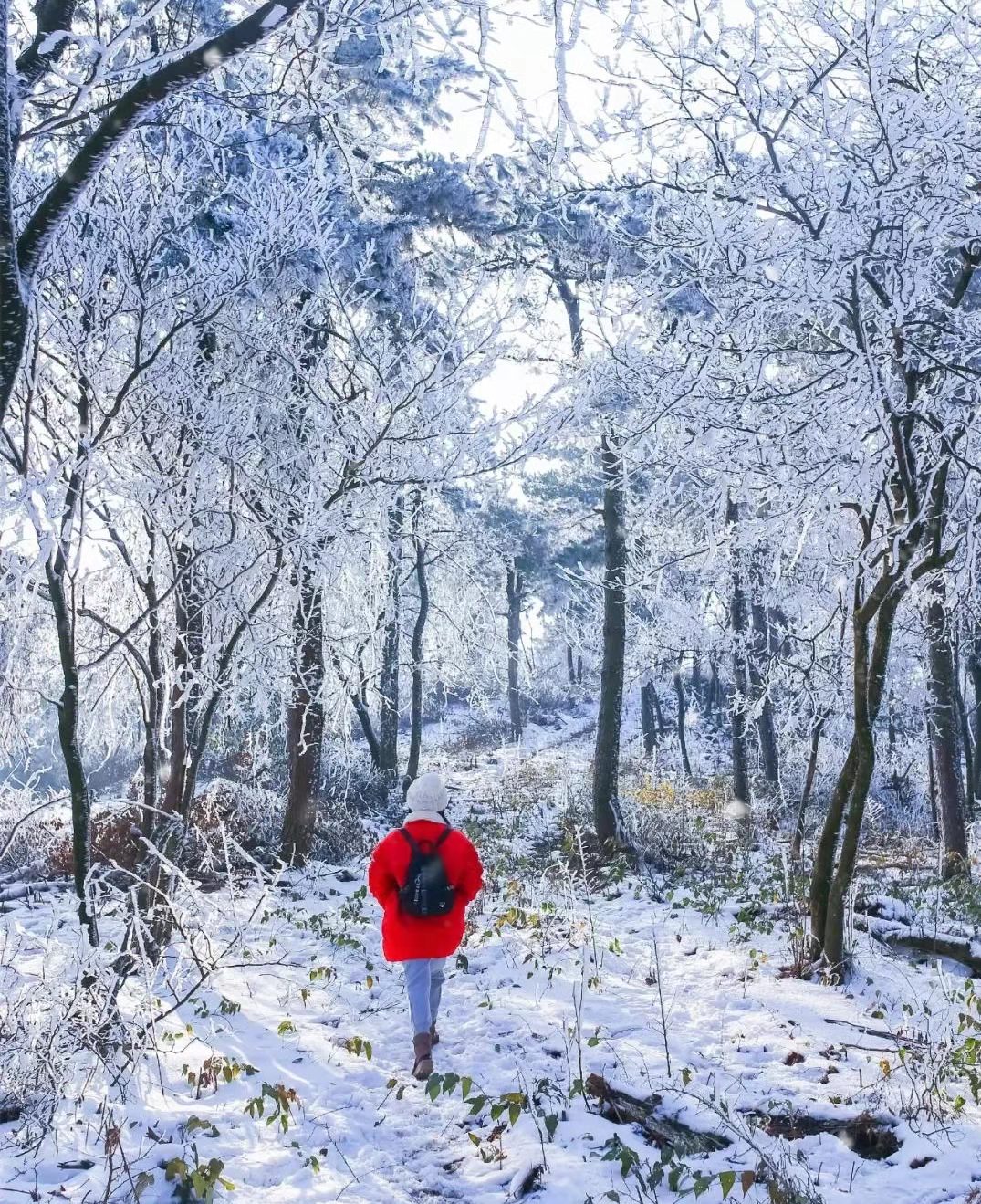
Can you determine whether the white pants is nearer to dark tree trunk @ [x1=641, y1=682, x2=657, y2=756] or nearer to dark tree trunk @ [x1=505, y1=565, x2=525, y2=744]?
dark tree trunk @ [x1=641, y1=682, x2=657, y2=756]

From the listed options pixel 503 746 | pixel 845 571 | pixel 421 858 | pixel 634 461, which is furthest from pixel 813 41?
pixel 503 746

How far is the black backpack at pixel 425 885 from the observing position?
4.91 m

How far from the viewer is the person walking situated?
4.90 metres

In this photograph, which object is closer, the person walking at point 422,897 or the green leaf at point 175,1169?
the green leaf at point 175,1169

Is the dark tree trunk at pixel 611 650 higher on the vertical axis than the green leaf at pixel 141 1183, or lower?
higher

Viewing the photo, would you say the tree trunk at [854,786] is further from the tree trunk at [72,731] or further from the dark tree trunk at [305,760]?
the dark tree trunk at [305,760]

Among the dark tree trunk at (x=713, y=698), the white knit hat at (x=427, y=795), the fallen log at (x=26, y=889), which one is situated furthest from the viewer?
the dark tree trunk at (x=713, y=698)

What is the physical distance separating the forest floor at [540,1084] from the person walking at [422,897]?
0.42 m

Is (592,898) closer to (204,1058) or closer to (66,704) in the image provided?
(204,1058)

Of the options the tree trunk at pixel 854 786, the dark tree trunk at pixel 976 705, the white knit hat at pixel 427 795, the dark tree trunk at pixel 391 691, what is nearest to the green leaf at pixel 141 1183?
the white knit hat at pixel 427 795

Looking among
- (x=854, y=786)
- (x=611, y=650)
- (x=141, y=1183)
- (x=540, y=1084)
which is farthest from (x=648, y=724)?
(x=141, y=1183)

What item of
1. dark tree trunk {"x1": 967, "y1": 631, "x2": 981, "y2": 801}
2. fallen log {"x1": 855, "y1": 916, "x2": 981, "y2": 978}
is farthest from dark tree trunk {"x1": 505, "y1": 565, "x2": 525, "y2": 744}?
fallen log {"x1": 855, "y1": 916, "x2": 981, "y2": 978}

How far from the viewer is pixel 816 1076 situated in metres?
4.37

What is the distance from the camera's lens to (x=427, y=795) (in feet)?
16.7
